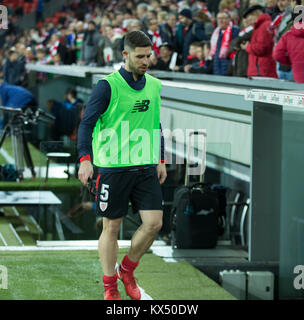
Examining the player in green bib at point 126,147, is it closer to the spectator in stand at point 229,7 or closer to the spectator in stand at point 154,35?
the spectator in stand at point 229,7

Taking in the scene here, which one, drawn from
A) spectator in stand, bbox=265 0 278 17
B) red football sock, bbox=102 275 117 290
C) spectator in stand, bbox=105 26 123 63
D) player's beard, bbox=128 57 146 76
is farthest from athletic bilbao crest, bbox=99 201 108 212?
spectator in stand, bbox=105 26 123 63

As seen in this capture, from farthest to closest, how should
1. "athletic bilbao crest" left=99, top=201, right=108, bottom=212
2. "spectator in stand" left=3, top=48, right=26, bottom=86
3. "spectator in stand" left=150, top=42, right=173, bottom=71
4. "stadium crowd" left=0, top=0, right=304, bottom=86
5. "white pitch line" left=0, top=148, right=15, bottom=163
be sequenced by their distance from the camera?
"spectator in stand" left=3, top=48, right=26, bottom=86 → "white pitch line" left=0, top=148, right=15, bottom=163 → "spectator in stand" left=150, top=42, right=173, bottom=71 → "stadium crowd" left=0, top=0, right=304, bottom=86 → "athletic bilbao crest" left=99, top=201, right=108, bottom=212

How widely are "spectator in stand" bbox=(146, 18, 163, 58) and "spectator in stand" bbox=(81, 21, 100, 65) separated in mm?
3256

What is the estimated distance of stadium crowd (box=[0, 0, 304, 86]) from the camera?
320 inches

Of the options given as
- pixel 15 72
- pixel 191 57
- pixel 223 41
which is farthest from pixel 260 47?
pixel 15 72

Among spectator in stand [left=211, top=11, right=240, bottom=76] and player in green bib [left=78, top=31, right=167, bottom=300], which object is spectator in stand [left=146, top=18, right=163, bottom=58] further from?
player in green bib [left=78, top=31, right=167, bottom=300]

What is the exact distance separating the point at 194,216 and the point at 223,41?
400 centimetres

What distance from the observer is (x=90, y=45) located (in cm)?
1762

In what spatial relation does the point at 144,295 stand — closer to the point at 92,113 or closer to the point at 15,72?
the point at 92,113

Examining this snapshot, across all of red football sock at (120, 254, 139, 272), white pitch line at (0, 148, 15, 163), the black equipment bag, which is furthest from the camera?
white pitch line at (0, 148, 15, 163)

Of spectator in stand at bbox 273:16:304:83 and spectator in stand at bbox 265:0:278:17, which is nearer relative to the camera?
spectator in stand at bbox 273:16:304:83

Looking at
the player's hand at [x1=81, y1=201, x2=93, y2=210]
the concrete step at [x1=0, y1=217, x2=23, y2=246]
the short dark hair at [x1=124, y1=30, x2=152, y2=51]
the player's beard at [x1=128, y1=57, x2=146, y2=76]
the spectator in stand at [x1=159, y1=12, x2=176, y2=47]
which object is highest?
the spectator in stand at [x1=159, y1=12, x2=176, y2=47]

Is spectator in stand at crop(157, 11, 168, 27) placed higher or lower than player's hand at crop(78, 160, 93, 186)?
higher
